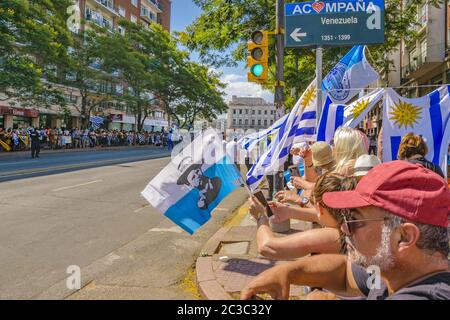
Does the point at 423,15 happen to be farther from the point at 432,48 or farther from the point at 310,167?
the point at 310,167

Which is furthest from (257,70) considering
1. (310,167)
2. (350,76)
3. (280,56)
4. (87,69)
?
(87,69)

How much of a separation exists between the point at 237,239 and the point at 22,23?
21.9 m

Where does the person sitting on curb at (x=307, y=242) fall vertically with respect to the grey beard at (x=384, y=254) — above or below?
below

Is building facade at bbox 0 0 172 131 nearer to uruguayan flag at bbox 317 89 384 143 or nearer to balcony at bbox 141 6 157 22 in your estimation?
balcony at bbox 141 6 157 22

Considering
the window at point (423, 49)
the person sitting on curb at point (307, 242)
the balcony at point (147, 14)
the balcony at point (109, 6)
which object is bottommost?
the person sitting on curb at point (307, 242)

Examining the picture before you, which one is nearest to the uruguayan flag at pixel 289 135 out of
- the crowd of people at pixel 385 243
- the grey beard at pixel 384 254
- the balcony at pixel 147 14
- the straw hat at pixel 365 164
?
the straw hat at pixel 365 164

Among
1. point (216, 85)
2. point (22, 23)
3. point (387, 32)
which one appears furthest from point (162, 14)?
point (387, 32)

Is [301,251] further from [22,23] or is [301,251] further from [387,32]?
[22,23]

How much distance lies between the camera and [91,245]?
20.2ft

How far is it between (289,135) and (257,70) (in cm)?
254

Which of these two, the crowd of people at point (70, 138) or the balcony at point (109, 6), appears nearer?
the crowd of people at point (70, 138)

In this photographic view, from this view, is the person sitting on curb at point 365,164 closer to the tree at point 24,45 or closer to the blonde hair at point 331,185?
the blonde hair at point 331,185

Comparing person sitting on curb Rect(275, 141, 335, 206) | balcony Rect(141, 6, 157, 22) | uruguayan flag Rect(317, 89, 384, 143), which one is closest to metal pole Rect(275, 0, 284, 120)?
uruguayan flag Rect(317, 89, 384, 143)

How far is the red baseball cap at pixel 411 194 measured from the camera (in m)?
1.44
